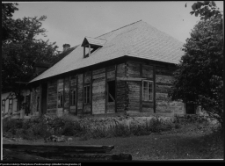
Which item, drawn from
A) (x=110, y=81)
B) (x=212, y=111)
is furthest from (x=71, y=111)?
(x=212, y=111)

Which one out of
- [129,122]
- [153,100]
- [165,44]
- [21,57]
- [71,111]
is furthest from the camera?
[71,111]

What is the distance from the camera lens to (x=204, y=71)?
11664mm

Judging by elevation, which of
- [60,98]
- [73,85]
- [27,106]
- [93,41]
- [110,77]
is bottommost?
[27,106]

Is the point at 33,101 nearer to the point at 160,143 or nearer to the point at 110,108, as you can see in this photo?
the point at 110,108

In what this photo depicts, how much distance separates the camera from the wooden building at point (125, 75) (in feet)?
57.7

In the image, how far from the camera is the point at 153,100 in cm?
1828

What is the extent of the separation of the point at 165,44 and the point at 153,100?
4.06 m

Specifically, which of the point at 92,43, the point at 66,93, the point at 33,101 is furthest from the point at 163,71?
the point at 33,101

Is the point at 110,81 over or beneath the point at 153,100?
over

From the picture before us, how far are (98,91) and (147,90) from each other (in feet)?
11.0

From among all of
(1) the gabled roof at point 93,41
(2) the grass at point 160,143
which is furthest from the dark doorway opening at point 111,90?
(1) the gabled roof at point 93,41

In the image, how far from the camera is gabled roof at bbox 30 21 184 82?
17816 mm

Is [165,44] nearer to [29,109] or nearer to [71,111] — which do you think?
[71,111]

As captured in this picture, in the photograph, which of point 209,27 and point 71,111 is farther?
point 71,111
